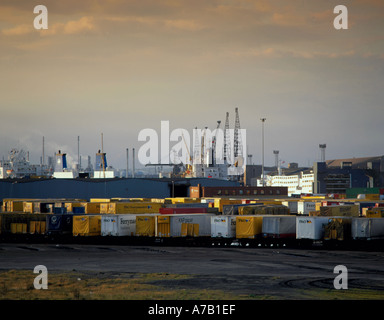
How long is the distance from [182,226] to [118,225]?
267 inches

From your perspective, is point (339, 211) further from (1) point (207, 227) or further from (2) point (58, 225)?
(2) point (58, 225)

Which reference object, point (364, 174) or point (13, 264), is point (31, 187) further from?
point (364, 174)

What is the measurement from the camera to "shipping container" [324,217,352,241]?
171 feet

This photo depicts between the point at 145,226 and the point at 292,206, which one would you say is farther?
the point at 292,206

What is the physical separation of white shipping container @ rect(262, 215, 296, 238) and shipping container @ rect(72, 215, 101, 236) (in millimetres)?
18123

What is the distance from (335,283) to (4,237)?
43448 mm

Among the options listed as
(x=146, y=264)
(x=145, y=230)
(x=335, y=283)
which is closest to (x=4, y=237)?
(x=145, y=230)

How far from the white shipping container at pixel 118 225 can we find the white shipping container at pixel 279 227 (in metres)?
14.1

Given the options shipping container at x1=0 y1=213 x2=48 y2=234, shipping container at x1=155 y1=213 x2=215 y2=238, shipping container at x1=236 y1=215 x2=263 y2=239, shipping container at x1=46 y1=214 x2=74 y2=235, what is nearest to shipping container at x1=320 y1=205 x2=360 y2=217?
shipping container at x1=236 y1=215 x2=263 y2=239

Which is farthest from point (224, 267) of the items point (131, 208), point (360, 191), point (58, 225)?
point (360, 191)

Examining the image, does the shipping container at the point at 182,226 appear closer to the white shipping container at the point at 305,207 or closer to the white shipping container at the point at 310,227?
the white shipping container at the point at 310,227

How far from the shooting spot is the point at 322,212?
68.0 m

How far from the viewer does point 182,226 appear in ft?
188

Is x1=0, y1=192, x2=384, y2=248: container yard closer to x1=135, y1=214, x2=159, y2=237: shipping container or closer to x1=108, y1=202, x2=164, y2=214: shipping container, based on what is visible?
x1=135, y1=214, x2=159, y2=237: shipping container
